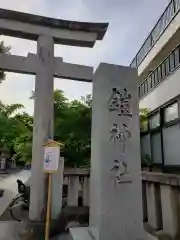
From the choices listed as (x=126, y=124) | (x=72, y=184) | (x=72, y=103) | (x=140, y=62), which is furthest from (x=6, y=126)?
(x=126, y=124)

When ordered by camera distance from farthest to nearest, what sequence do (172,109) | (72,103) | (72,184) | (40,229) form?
(72,103)
(172,109)
(72,184)
(40,229)

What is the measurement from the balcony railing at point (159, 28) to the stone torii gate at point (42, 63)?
4324 millimetres

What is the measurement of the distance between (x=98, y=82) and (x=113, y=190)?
1.64 meters

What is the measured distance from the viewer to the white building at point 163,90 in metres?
7.75

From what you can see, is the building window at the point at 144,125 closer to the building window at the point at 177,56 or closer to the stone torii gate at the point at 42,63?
the building window at the point at 177,56

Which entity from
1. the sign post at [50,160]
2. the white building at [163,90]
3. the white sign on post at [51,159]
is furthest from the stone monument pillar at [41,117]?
the white building at [163,90]

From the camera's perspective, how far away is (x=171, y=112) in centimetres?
824

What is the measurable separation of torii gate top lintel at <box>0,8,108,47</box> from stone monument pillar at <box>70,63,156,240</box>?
9.78 ft

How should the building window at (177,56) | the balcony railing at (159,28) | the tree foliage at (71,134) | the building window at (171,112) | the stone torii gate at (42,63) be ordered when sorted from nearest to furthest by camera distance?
the stone torii gate at (42,63) → the tree foliage at (71,134) → the building window at (171,112) → the building window at (177,56) → the balcony railing at (159,28)

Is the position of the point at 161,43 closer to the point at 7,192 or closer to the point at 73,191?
the point at 73,191

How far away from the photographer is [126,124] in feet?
12.7

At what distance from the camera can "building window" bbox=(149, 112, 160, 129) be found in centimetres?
925

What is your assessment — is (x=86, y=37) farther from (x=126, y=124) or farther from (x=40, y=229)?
(x=40, y=229)

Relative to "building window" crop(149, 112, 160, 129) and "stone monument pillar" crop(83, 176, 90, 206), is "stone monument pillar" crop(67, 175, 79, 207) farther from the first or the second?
"building window" crop(149, 112, 160, 129)
